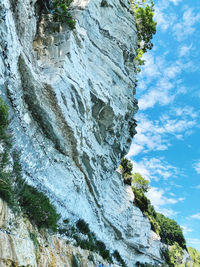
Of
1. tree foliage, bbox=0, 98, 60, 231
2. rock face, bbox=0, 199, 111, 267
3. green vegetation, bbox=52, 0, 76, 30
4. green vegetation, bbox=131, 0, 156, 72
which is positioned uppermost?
green vegetation, bbox=131, 0, 156, 72

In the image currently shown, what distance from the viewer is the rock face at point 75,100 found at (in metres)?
10.0

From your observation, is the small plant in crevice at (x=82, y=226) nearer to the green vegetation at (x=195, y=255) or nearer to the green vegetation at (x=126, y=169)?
the green vegetation at (x=126, y=169)

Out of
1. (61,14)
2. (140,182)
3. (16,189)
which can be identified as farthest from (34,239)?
(140,182)

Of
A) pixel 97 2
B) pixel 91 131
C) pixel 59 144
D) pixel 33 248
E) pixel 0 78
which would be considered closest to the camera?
pixel 33 248

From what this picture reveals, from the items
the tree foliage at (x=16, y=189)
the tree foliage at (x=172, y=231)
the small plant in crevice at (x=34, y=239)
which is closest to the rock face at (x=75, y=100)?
the tree foliage at (x=16, y=189)

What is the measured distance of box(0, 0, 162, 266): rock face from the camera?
10.0m

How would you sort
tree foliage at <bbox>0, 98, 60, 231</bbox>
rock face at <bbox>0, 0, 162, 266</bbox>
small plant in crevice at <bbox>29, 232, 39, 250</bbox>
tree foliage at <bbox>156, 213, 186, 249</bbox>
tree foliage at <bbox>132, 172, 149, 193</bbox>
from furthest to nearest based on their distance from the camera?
tree foliage at <bbox>156, 213, 186, 249</bbox>, tree foliage at <bbox>132, 172, 149, 193</bbox>, rock face at <bbox>0, 0, 162, 266</bbox>, small plant in crevice at <bbox>29, 232, 39, 250</bbox>, tree foliage at <bbox>0, 98, 60, 231</bbox>

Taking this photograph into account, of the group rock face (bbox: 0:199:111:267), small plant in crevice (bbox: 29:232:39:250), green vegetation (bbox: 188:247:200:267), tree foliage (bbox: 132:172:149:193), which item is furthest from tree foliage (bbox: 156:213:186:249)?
small plant in crevice (bbox: 29:232:39:250)

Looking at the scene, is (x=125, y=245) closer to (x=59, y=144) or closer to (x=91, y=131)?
(x=91, y=131)

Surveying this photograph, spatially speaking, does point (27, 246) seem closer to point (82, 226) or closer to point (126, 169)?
point (82, 226)

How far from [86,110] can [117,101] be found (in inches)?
207

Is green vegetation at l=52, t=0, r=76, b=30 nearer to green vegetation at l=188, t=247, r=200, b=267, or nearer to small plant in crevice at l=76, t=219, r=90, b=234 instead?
small plant in crevice at l=76, t=219, r=90, b=234

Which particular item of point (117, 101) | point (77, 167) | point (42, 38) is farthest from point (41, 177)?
point (117, 101)

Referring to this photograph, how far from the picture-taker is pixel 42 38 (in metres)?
14.1
